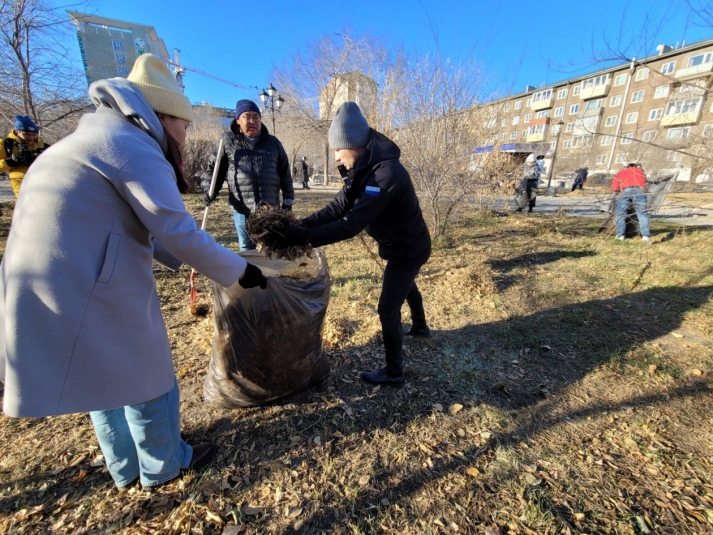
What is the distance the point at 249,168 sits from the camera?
10.8 ft

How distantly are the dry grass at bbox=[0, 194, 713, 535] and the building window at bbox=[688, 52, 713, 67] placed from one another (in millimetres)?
40010

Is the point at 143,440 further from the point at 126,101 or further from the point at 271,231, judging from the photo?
the point at 126,101

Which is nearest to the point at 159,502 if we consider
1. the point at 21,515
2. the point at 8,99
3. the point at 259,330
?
the point at 21,515

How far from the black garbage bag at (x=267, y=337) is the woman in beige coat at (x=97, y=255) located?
0.51 meters

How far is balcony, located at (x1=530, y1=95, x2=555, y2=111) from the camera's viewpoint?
43.6 meters

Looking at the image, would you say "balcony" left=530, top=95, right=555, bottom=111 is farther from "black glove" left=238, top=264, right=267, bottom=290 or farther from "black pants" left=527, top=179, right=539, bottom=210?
"black glove" left=238, top=264, right=267, bottom=290

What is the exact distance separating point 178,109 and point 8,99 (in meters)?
7.09

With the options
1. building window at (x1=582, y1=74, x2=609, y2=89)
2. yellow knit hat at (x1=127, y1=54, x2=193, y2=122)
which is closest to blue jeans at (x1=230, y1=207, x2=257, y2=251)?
yellow knit hat at (x1=127, y1=54, x2=193, y2=122)

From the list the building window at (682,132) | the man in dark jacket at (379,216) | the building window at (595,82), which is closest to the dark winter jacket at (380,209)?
the man in dark jacket at (379,216)

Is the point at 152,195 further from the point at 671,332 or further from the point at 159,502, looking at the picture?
the point at 671,332

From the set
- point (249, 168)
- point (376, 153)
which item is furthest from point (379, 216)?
point (249, 168)

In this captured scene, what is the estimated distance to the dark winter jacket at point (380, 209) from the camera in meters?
1.88

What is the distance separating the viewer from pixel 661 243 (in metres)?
6.12

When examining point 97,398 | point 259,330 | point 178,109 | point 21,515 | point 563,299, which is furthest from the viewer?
point 563,299
